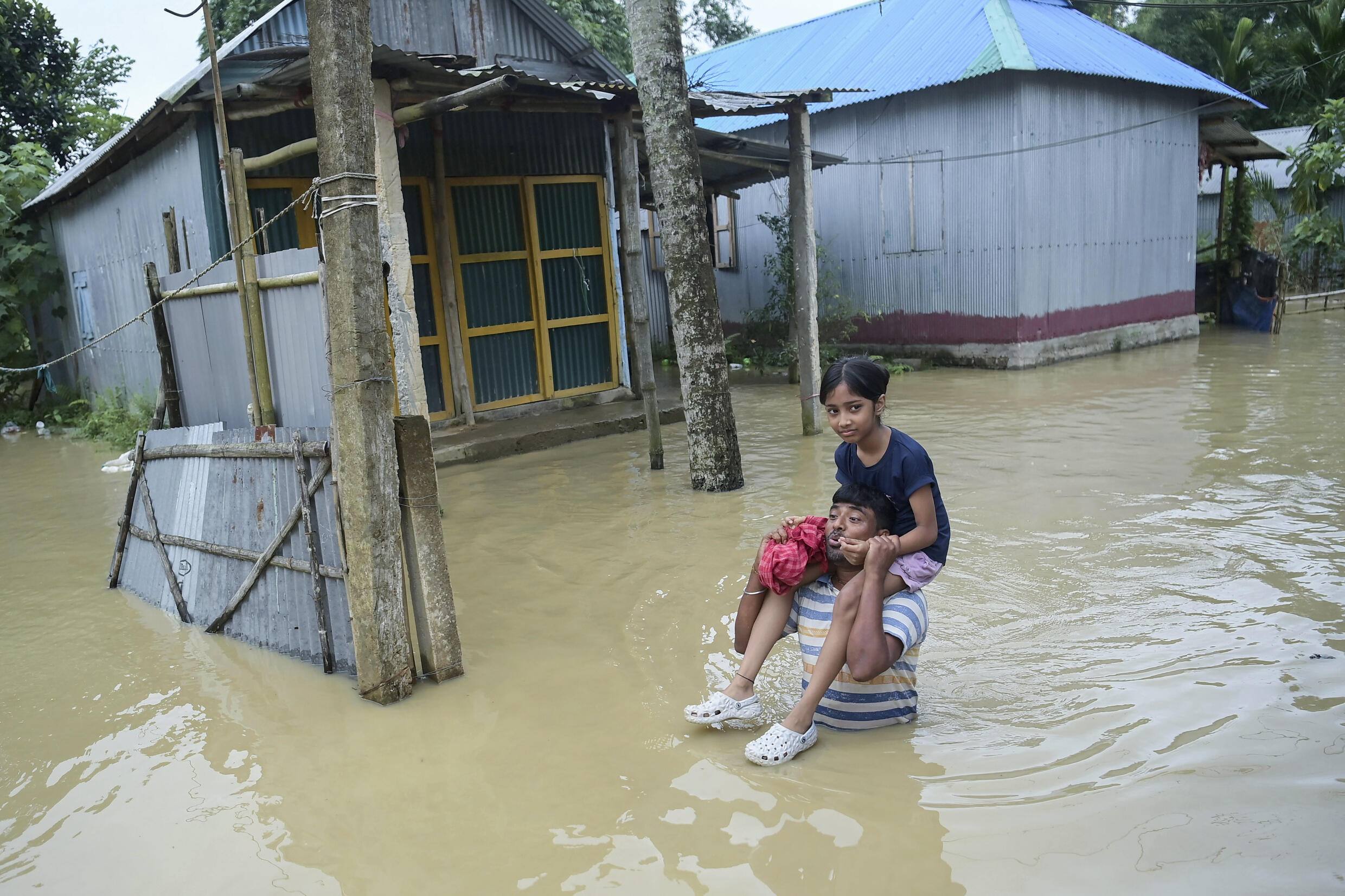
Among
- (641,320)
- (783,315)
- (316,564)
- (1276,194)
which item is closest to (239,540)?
(316,564)

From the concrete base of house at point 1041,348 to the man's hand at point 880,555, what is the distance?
11.2 metres

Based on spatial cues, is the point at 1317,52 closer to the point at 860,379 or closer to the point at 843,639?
the point at 860,379

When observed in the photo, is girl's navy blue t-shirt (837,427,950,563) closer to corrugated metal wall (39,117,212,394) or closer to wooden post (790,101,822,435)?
wooden post (790,101,822,435)

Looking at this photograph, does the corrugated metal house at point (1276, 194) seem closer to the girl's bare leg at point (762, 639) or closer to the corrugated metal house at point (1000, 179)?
the corrugated metal house at point (1000, 179)

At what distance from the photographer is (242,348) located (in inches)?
211

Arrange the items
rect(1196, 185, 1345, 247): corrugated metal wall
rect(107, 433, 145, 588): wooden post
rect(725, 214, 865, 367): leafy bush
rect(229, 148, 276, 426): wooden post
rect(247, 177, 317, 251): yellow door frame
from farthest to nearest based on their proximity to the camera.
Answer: rect(1196, 185, 1345, 247): corrugated metal wall
rect(725, 214, 865, 367): leafy bush
rect(247, 177, 317, 251): yellow door frame
rect(107, 433, 145, 588): wooden post
rect(229, 148, 276, 426): wooden post

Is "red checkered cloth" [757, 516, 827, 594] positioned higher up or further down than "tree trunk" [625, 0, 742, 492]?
further down

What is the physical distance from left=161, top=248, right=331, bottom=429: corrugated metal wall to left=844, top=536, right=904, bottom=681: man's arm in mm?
2553

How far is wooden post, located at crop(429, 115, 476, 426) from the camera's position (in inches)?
382

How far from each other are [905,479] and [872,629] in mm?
556

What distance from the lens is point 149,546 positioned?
5887 millimetres

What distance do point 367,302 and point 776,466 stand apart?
4717 millimetres

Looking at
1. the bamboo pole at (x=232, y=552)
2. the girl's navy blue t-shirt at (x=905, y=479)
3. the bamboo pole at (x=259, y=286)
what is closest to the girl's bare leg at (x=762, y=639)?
the girl's navy blue t-shirt at (x=905, y=479)

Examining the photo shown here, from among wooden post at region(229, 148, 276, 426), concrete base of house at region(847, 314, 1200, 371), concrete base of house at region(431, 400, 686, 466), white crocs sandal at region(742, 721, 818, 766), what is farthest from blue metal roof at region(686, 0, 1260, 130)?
white crocs sandal at region(742, 721, 818, 766)
